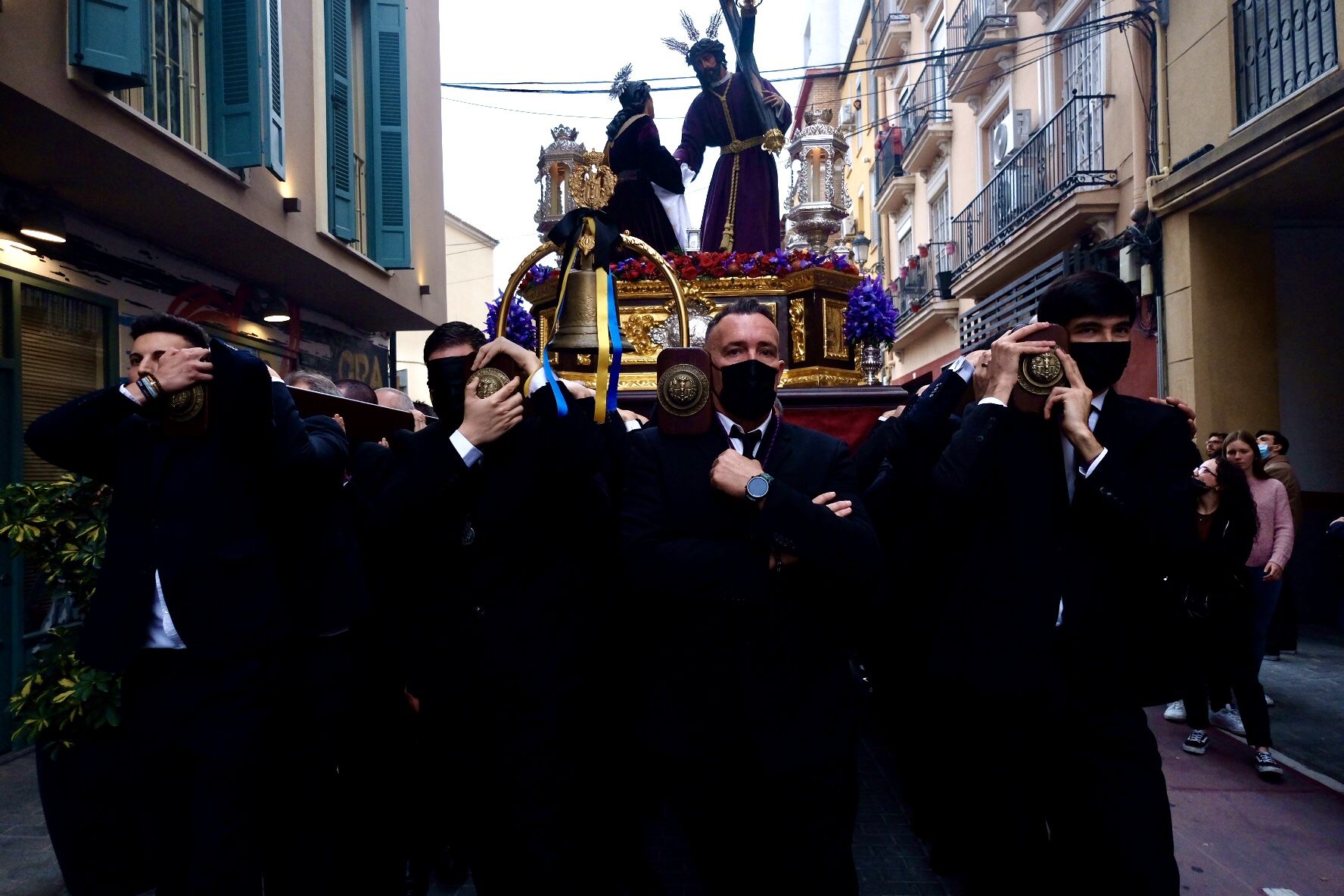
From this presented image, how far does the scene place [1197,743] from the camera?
19.1 ft

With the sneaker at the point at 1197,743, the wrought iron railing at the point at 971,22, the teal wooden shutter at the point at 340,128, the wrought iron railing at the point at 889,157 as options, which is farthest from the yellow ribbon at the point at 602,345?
the wrought iron railing at the point at 889,157

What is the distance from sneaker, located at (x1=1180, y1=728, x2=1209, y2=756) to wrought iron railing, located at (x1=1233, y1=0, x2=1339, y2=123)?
579cm

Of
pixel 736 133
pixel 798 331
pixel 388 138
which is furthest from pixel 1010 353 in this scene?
pixel 388 138

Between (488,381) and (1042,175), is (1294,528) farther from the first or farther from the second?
(1042,175)

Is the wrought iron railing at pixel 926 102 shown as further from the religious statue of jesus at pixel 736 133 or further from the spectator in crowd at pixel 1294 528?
the religious statue of jesus at pixel 736 133

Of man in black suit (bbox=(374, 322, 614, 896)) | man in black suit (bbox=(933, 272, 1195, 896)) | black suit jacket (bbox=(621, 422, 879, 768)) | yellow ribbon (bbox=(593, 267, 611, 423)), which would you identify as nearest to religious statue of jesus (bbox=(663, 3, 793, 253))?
yellow ribbon (bbox=(593, 267, 611, 423))

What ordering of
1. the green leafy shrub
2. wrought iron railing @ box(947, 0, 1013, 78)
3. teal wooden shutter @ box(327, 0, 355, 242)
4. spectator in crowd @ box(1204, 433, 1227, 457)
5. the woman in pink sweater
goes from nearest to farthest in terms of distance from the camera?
1. the green leafy shrub
2. the woman in pink sweater
3. spectator in crowd @ box(1204, 433, 1227, 457)
4. teal wooden shutter @ box(327, 0, 355, 242)
5. wrought iron railing @ box(947, 0, 1013, 78)

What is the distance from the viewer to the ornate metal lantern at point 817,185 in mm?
6762

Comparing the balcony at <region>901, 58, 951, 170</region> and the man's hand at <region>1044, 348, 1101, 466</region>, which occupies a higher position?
the balcony at <region>901, 58, 951, 170</region>

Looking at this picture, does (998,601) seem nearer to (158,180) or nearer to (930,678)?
(930,678)

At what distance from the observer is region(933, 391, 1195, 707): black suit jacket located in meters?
2.69

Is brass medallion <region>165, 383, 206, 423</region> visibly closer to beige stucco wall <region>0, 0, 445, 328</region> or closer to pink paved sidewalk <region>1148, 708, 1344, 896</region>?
beige stucco wall <region>0, 0, 445, 328</region>

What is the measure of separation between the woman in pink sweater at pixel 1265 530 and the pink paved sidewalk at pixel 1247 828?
1.03 metres

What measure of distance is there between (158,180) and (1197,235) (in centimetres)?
941
